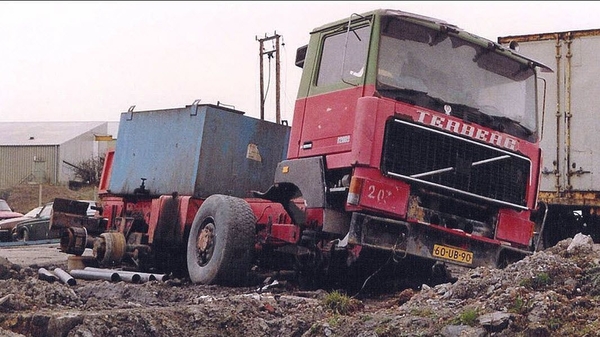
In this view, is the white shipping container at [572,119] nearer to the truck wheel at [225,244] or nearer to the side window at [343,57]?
the side window at [343,57]

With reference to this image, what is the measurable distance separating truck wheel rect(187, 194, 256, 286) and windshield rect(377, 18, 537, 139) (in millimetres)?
2210

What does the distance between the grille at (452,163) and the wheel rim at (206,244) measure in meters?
2.46

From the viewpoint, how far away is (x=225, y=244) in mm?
9297

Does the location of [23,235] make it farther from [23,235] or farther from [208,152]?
[208,152]

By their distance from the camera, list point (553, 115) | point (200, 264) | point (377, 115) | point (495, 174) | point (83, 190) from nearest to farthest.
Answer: point (377, 115) < point (495, 174) < point (200, 264) < point (553, 115) < point (83, 190)

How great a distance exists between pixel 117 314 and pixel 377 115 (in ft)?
10.3

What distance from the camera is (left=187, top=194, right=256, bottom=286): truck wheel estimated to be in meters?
9.30

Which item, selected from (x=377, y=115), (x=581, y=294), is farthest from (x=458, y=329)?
(x=377, y=115)

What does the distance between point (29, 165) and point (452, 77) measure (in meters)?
36.6

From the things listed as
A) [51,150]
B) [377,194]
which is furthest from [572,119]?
[51,150]

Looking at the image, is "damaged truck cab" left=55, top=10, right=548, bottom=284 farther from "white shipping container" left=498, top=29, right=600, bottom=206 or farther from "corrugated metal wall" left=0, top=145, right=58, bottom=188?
"corrugated metal wall" left=0, top=145, right=58, bottom=188

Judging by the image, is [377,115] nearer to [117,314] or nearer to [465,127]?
[465,127]

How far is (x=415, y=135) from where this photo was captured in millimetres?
8391

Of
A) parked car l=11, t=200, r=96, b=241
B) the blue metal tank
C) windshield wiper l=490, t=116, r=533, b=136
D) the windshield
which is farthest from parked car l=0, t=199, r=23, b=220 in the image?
windshield wiper l=490, t=116, r=533, b=136
